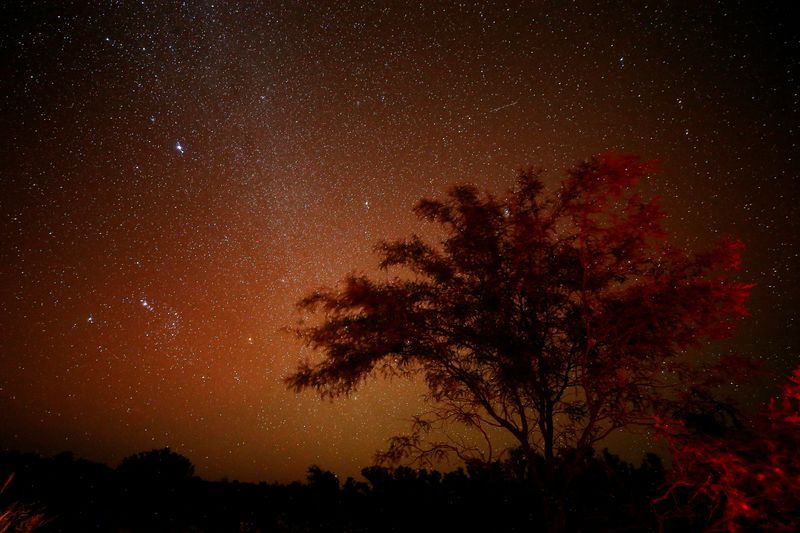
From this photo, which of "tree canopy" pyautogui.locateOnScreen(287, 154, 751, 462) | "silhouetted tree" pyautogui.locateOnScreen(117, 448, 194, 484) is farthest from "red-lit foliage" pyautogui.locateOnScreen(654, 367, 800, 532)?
"silhouetted tree" pyautogui.locateOnScreen(117, 448, 194, 484)

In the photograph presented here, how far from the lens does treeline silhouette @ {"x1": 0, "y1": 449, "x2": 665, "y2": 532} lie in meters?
9.32

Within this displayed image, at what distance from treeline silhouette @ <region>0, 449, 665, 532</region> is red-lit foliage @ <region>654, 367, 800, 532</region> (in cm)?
228

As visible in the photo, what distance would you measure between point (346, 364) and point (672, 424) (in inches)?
214

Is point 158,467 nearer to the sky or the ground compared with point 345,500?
nearer to the sky

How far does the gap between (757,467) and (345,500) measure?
1059 centimetres

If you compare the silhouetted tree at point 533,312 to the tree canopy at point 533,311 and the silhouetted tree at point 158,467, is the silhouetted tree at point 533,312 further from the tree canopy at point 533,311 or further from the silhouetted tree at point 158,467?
the silhouetted tree at point 158,467

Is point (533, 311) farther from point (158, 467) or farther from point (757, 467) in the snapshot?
point (158, 467)

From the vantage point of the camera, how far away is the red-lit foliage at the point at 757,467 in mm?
4715

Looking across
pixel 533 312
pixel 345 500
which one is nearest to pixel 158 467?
pixel 345 500

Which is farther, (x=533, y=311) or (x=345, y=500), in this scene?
(x=345, y=500)

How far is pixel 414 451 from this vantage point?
790 cm

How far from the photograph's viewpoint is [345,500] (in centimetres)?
1231

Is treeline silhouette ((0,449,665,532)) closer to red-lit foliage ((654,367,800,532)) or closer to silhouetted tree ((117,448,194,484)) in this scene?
silhouetted tree ((117,448,194,484))

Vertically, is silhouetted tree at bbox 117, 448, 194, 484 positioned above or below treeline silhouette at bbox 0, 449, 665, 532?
above
